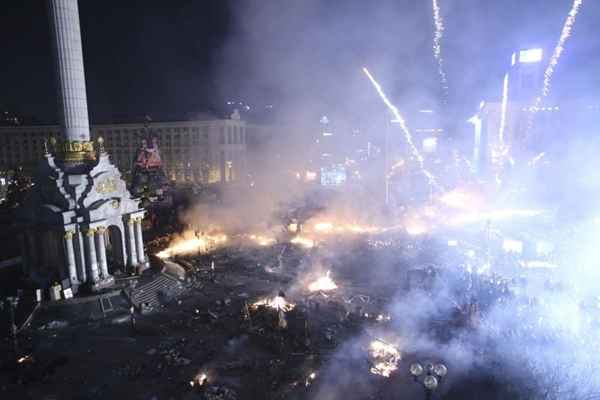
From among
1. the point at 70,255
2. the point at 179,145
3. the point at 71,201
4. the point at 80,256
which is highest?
the point at 179,145

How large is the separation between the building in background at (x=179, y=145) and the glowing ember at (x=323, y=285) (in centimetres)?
5094

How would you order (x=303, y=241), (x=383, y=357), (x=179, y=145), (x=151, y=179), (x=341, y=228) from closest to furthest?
(x=383, y=357)
(x=303, y=241)
(x=341, y=228)
(x=151, y=179)
(x=179, y=145)

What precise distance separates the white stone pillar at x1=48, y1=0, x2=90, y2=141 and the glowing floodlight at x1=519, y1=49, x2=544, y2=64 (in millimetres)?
75793

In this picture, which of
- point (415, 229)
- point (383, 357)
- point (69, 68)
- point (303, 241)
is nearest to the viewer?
point (383, 357)

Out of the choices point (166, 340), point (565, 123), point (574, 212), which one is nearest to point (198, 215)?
point (166, 340)

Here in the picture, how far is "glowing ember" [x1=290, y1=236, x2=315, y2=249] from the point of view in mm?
41125

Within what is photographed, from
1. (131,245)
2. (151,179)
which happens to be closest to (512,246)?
(131,245)

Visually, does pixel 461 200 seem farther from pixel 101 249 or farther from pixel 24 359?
pixel 24 359

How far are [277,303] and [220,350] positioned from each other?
6072 millimetres

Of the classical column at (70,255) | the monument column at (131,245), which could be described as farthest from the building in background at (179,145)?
the classical column at (70,255)

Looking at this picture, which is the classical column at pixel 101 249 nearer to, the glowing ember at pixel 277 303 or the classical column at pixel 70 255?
the classical column at pixel 70 255

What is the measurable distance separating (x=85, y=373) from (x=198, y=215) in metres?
31.5

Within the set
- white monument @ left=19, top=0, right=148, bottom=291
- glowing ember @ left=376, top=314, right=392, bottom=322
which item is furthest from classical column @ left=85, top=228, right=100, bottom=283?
glowing ember @ left=376, top=314, right=392, bottom=322

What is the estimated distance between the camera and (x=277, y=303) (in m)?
25.6
